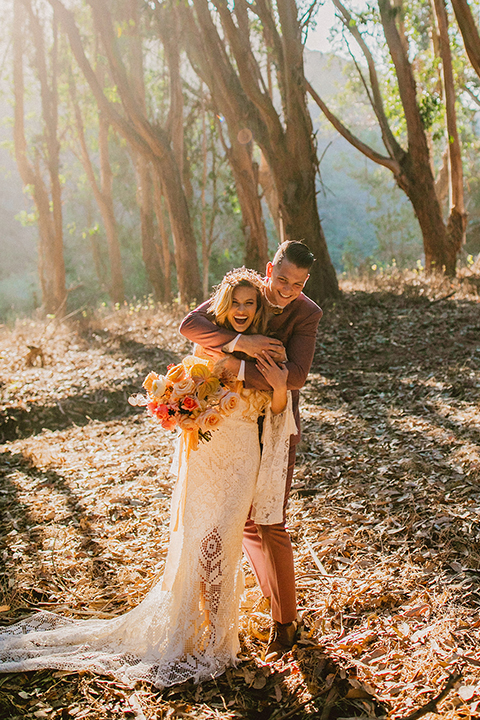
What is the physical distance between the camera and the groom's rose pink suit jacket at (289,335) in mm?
2770

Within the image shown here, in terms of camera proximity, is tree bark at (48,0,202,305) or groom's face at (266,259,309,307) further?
tree bark at (48,0,202,305)

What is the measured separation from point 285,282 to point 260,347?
1.04 feet

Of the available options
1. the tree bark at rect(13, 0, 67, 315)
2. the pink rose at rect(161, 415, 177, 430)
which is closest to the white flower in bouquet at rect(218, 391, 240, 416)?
the pink rose at rect(161, 415, 177, 430)

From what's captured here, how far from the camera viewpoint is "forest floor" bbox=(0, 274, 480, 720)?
279 centimetres

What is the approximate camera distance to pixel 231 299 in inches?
110

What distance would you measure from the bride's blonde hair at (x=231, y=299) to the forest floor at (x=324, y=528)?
1607mm

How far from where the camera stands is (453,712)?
253 cm

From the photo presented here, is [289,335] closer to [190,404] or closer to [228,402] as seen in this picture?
[228,402]

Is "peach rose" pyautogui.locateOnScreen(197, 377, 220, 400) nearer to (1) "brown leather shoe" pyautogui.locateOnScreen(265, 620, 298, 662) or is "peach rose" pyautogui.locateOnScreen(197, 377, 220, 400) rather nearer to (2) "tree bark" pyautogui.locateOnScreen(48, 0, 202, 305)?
(1) "brown leather shoe" pyautogui.locateOnScreen(265, 620, 298, 662)

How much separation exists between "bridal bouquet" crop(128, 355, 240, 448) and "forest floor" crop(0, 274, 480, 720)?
Result: 120 centimetres

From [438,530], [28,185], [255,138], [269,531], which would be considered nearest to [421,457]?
[438,530]

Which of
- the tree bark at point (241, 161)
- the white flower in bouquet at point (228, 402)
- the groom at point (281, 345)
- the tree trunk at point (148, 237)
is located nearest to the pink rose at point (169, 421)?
the white flower in bouquet at point (228, 402)

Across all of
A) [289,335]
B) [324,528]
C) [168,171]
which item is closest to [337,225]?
[168,171]

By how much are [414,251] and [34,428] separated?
29765mm
